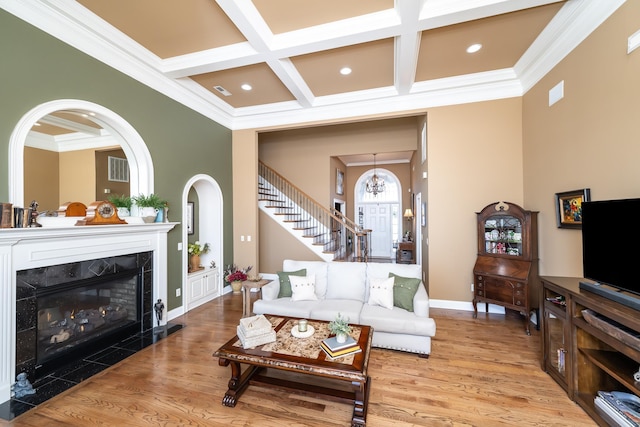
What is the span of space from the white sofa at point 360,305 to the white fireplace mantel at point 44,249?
1.89m

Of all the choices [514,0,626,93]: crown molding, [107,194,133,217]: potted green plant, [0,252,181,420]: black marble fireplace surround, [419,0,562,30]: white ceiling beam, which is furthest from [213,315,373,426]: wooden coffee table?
[514,0,626,93]: crown molding

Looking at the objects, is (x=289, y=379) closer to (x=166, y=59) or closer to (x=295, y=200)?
(x=166, y=59)

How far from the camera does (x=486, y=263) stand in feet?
13.1

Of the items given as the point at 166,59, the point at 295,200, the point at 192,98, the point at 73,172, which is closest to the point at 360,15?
the point at 166,59

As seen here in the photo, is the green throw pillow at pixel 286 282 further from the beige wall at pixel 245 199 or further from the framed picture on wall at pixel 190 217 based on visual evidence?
the framed picture on wall at pixel 190 217

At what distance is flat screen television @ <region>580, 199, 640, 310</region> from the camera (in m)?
1.90

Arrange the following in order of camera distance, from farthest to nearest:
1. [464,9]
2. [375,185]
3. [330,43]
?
[375,185] < [330,43] < [464,9]

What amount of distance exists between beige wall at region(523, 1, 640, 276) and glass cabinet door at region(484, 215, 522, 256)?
0.28m

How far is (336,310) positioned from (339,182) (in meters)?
5.78

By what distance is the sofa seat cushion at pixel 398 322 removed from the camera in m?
2.91

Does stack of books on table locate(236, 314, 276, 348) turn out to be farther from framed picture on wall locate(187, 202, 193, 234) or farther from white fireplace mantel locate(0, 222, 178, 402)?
framed picture on wall locate(187, 202, 193, 234)

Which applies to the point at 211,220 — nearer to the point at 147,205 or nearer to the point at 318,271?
the point at 147,205

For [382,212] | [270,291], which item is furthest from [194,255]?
[382,212]

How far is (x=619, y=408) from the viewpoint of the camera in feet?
6.21
